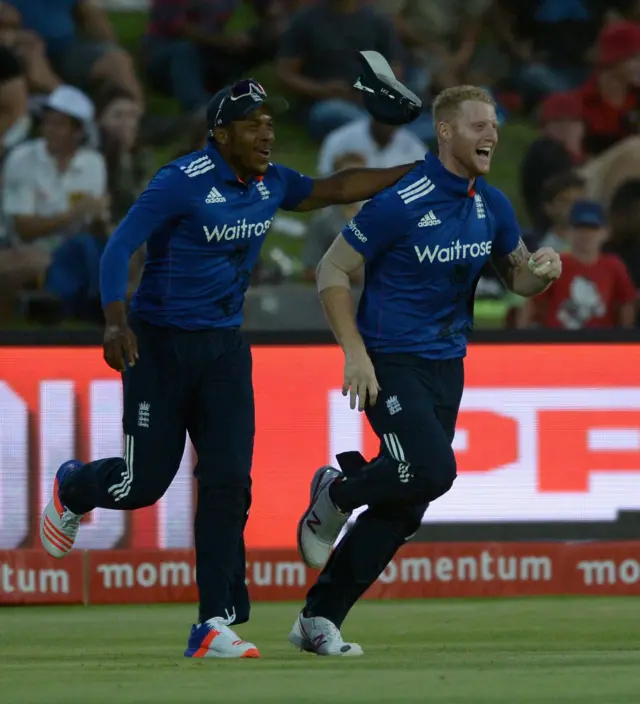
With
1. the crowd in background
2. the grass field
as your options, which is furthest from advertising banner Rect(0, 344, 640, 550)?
the crowd in background

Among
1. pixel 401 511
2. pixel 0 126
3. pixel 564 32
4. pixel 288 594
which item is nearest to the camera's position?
pixel 401 511

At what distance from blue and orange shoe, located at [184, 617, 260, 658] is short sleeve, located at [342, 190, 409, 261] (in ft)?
5.08

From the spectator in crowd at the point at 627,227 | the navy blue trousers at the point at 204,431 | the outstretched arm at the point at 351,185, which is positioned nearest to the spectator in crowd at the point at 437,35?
the spectator in crowd at the point at 627,227

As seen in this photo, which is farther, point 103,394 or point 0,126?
point 0,126

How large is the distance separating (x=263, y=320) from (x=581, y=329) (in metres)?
2.16

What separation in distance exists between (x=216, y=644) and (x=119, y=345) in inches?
47.4

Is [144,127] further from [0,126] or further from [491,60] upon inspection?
[491,60]

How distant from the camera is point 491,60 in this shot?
15.4 m

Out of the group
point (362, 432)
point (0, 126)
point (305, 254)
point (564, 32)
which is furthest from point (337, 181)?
point (564, 32)

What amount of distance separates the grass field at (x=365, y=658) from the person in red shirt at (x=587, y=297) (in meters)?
2.21

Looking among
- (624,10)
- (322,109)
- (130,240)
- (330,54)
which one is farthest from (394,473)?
(624,10)

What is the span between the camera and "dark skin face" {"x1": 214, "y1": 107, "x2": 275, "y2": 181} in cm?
679

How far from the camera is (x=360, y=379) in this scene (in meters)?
6.55

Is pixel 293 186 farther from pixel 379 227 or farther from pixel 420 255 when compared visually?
pixel 420 255
